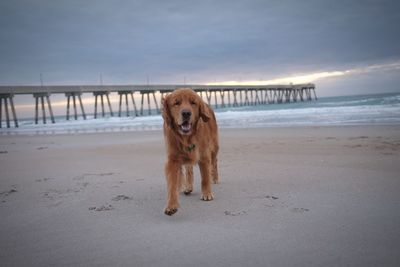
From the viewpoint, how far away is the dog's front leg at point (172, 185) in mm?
2709

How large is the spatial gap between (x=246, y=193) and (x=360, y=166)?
2004 millimetres

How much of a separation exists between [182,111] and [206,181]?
2.80 ft

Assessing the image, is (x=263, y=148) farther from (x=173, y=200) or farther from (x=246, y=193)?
(x=173, y=200)

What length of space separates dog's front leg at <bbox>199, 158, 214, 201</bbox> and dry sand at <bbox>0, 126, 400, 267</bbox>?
0.12m

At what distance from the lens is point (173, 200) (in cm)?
279

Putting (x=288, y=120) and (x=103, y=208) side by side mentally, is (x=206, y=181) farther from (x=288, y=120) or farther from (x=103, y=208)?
(x=288, y=120)

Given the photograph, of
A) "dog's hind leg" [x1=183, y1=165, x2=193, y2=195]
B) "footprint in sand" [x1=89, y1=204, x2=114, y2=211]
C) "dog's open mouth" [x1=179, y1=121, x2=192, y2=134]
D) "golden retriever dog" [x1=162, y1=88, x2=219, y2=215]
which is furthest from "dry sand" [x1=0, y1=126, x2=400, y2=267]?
"dog's open mouth" [x1=179, y1=121, x2=192, y2=134]

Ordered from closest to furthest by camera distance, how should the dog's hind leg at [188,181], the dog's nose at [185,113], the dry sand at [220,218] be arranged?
the dry sand at [220,218], the dog's nose at [185,113], the dog's hind leg at [188,181]

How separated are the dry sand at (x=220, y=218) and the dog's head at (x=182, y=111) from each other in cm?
81

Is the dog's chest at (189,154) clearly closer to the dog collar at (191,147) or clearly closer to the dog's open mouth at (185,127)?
the dog collar at (191,147)

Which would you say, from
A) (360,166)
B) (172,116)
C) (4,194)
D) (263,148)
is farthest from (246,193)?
(263,148)

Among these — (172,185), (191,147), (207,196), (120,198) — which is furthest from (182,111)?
(120,198)

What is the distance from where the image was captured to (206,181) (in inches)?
132

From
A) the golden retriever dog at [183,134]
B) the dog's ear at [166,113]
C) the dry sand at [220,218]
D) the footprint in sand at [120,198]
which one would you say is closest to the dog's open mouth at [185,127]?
the golden retriever dog at [183,134]
